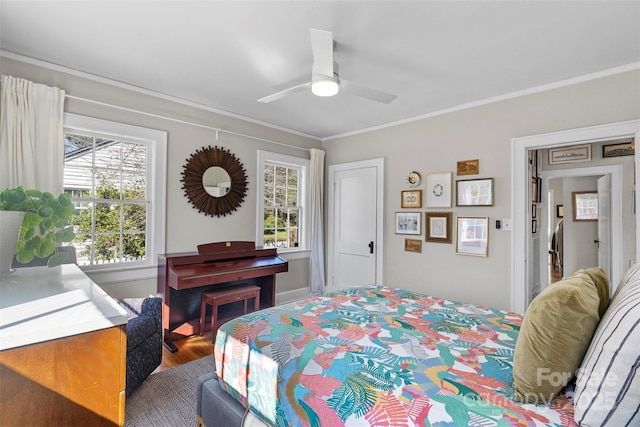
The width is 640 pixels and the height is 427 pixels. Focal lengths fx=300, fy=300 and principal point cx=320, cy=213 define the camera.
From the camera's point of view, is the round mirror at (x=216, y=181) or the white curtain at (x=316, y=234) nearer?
the round mirror at (x=216, y=181)

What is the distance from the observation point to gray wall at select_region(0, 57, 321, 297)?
2.76m

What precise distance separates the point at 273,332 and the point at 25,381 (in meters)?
1.01

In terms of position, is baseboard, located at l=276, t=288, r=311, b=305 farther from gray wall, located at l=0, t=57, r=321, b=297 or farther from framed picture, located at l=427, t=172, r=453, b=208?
framed picture, located at l=427, t=172, r=453, b=208

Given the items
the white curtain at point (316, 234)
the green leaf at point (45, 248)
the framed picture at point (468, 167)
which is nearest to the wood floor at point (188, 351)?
the green leaf at point (45, 248)

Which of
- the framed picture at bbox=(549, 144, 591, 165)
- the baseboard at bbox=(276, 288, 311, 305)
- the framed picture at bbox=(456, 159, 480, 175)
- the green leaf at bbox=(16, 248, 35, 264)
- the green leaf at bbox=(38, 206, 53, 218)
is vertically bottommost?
the baseboard at bbox=(276, 288, 311, 305)

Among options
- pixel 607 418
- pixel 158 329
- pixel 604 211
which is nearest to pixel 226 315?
pixel 158 329

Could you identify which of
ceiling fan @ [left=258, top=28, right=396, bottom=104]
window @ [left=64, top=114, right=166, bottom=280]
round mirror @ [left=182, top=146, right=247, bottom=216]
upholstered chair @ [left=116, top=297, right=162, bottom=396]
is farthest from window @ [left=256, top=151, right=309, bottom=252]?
ceiling fan @ [left=258, top=28, right=396, bottom=104]

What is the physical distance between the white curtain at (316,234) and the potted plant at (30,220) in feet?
11.4

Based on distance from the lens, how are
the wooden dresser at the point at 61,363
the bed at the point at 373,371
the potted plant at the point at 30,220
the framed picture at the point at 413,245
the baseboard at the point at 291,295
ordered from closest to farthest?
1. the wooden dresser at the point at 61,363
2. the bed at the point at 373,371
3. the potted plant at the point at 30,220
4. the framed picture at the point at 413,245
5. the baseboard at the point at 291,295

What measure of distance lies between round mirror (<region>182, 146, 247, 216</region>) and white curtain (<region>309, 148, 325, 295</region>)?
1.15 meters

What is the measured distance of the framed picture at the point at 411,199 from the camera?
3840mm

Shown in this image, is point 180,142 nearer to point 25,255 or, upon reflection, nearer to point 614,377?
point 25,255

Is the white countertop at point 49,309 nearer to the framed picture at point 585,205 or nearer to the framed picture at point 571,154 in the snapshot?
the framed picture at point 571,154

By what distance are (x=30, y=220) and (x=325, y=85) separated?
180 centimetres
